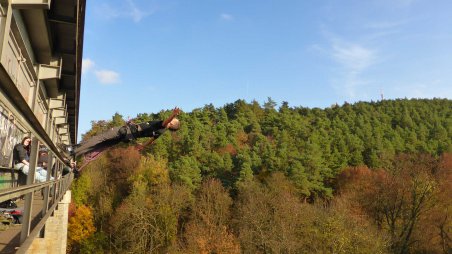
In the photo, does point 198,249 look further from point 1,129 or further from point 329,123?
point 329,123

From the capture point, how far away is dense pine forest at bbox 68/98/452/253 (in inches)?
1190

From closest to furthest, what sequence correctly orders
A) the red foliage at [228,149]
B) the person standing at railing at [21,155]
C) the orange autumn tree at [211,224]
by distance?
the person standing at railing at [21,155], the orange autumn tree at [211,224], the red foliage at [228,149]

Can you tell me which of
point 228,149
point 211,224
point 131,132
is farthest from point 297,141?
point 131,132

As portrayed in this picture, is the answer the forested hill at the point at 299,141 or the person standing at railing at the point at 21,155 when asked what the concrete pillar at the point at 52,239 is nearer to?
the person standing at railing at the point at 21,155

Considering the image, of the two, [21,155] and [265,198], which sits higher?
[21,155]

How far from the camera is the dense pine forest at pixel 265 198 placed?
30.2 meters

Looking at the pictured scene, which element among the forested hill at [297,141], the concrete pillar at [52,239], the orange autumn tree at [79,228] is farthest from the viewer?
the forested hill at [297,141]

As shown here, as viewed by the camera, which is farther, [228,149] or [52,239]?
Result: [228,149]

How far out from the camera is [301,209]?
106 ft

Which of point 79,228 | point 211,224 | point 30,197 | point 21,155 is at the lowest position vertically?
point 79,228

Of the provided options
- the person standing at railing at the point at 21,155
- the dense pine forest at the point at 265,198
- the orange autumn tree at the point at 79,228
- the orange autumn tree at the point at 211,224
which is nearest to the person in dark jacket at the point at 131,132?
the person standing at railing at the point at 21,155

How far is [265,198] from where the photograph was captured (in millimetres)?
36969

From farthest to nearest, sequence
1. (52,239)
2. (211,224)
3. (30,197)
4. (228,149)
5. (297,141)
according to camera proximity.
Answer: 1. (297,141)
2. (228,149)
3. (211,224)
4. (52,239)
5. (30,197)

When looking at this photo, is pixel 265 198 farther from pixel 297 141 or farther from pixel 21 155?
pixel 21 155
